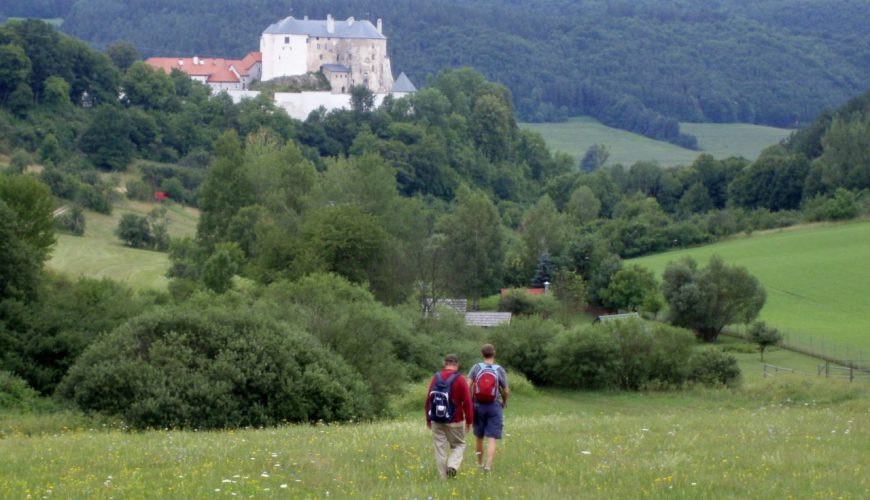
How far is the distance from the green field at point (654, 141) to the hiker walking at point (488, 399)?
407 ft

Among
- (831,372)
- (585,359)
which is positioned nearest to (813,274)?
(831,372)

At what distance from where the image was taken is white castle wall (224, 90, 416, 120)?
10081 centimetres

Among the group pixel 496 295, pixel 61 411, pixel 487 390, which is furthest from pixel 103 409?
pixel 496 295

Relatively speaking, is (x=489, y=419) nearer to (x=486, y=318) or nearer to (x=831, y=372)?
(x=831, y=372)

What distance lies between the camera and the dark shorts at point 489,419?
1179 cm

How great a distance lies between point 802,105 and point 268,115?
3930 inches

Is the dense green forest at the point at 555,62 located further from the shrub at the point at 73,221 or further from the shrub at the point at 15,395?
the shrub at the point at 15,395

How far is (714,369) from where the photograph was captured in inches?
1415

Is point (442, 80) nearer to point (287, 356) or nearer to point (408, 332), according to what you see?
point (408, 332)

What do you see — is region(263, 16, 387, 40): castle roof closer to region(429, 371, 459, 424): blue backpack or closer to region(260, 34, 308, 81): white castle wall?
region(260, 34, 308, 81): white castle wall

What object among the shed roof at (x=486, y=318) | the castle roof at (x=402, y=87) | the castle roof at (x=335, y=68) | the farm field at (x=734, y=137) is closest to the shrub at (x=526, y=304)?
the shed roof at (x=486, y=318)

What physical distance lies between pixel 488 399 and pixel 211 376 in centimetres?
855

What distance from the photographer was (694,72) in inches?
7574

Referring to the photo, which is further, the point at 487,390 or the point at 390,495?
the point at 487,390
